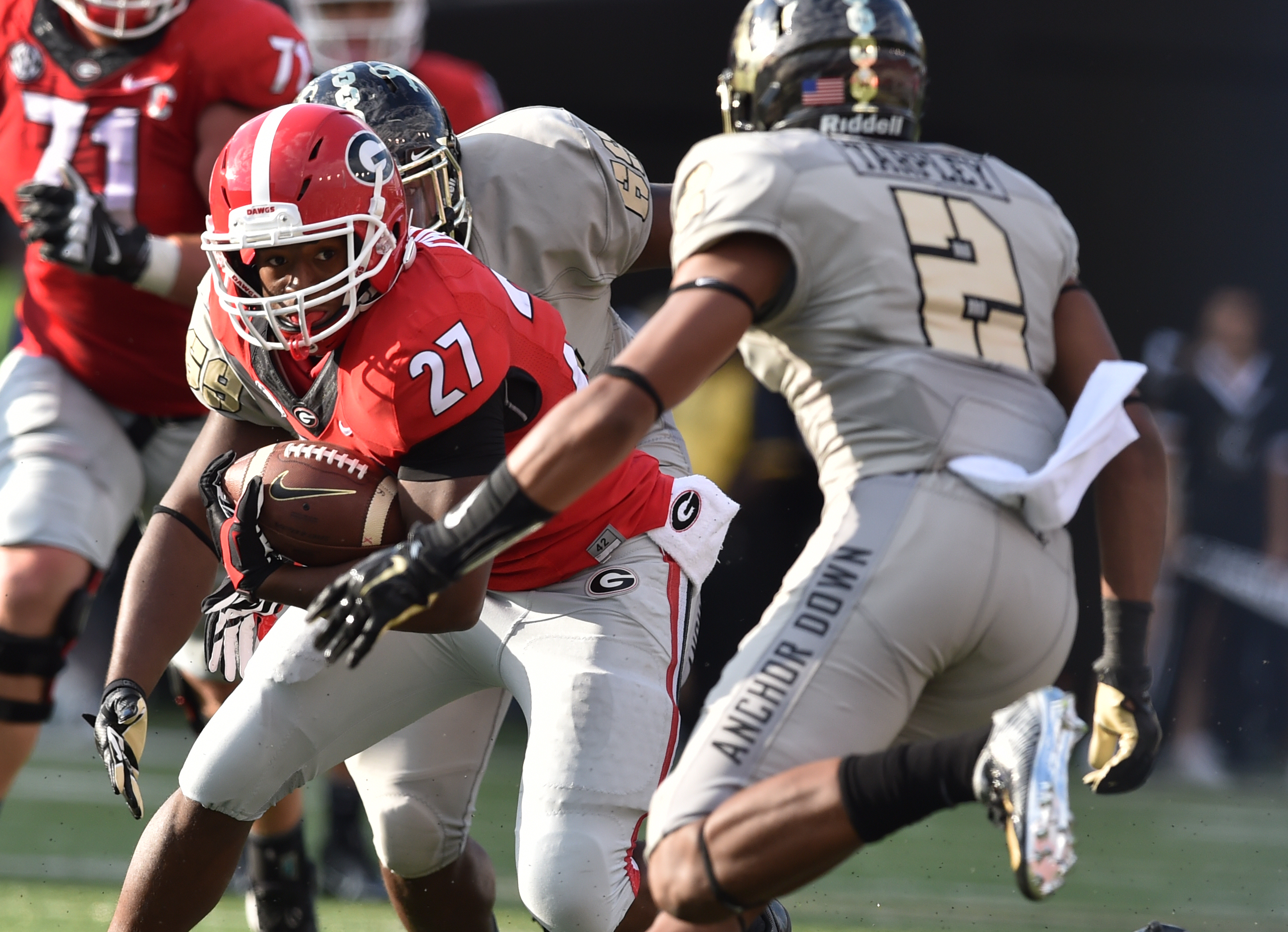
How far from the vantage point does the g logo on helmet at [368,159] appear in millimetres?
2754

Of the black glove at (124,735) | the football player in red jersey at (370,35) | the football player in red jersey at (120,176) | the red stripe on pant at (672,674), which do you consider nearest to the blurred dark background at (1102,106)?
the football player in red jersey at (370,35)

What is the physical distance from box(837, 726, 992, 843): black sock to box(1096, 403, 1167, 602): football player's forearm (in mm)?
589

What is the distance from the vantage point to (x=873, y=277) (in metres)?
2.45

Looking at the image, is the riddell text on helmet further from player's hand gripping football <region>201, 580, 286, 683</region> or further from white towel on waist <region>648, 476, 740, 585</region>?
player's hand gripping football <region>201, 580, 286, 683</region>

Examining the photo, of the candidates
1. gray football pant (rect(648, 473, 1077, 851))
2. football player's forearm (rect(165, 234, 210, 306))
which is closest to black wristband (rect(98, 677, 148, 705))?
gray football pant (rect(648, 473, 1077, 851))

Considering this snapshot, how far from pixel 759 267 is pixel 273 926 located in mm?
1992

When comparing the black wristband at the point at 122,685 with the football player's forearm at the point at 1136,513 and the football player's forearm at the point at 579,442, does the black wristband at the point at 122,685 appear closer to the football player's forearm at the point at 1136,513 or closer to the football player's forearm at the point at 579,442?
the football player's forearm at the point at 579,442

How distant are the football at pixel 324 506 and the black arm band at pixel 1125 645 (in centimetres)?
116

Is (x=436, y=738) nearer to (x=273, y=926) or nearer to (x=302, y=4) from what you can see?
(x=273, y=926)

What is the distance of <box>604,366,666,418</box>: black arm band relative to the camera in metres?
2.30

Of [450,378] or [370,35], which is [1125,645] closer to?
[450,378]

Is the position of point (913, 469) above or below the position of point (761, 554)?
above

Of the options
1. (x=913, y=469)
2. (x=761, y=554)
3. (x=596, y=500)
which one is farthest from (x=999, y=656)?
(x=761, y=554)

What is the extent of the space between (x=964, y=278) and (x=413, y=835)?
145 cm
